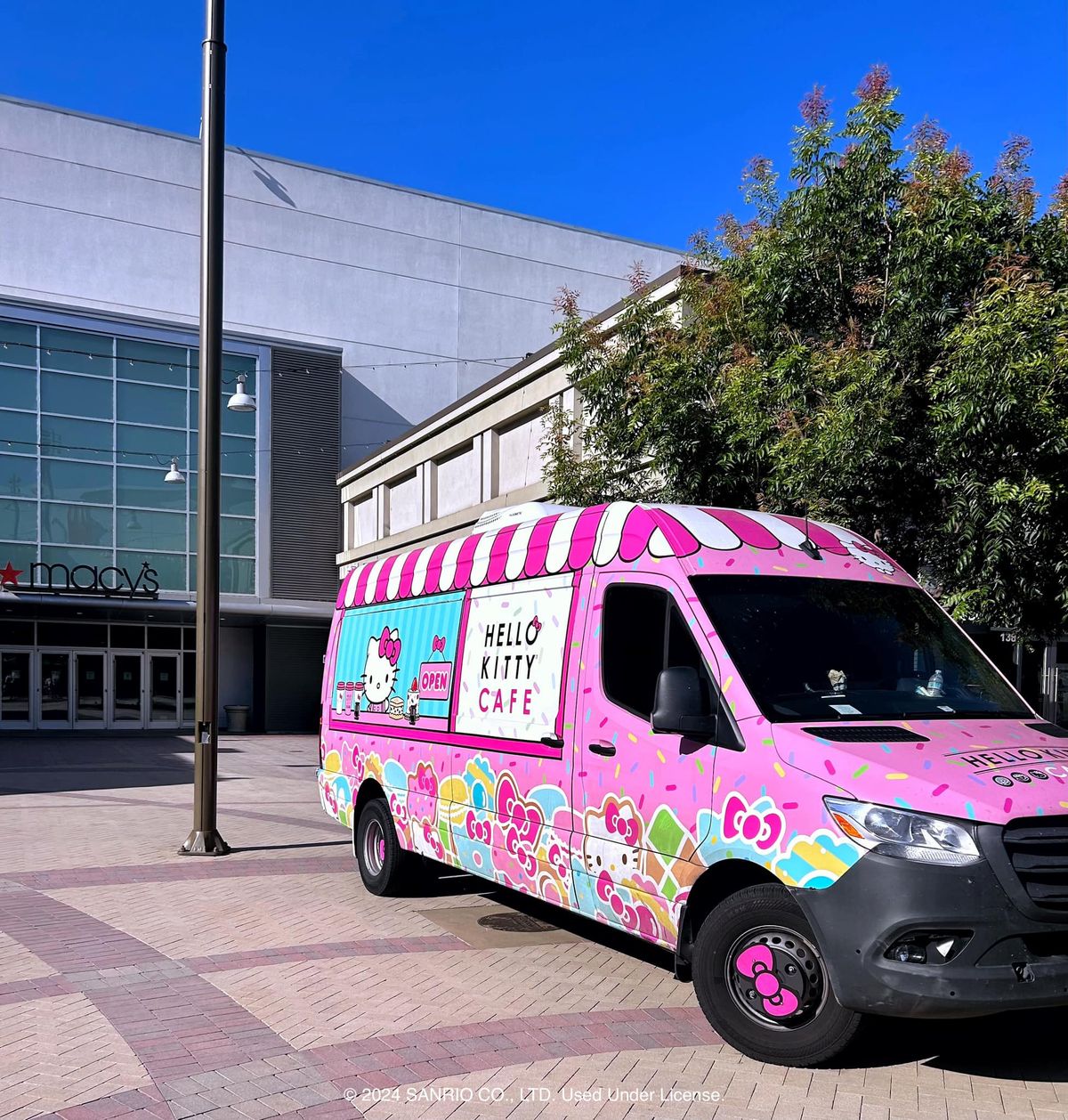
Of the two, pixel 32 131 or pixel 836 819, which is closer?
pixel 836 819

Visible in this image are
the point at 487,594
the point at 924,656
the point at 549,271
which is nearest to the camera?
the point at 924,656

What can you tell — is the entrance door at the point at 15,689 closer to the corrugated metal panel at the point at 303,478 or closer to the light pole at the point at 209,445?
the corrugated metal panel at the point at 303,478

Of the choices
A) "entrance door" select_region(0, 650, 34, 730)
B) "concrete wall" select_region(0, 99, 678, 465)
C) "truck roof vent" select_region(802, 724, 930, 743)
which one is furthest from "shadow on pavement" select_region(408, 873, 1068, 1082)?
"concrete wall" select_region(0, 99, 678, 465)

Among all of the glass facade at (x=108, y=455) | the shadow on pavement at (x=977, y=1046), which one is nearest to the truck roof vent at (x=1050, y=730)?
the shadow on pavement at (x=977, y=1046)

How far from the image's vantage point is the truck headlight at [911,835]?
453 cm

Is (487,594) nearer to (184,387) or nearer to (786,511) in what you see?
(786,511)

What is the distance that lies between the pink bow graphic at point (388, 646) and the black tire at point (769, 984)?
13.8 ft

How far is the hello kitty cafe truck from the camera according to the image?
4.54 metres

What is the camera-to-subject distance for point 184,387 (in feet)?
112

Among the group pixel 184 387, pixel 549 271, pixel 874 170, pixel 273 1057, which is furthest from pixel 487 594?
pixel 549 271

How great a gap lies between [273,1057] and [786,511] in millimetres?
6498

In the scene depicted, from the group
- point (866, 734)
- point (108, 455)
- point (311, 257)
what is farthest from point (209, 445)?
point (311, 257)

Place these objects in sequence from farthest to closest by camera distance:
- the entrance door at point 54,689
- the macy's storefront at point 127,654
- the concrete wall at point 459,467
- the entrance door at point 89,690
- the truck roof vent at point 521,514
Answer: the entrance door at point 89,690 < the entrance door at point 54,689 < the macy's storefront at point 127,654 < the concrete wall at point 459,467 < the truck roof vent at point 521,514

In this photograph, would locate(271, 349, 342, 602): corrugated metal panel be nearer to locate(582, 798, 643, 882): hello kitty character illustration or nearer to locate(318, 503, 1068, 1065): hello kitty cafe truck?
locate(318, 503, 1068, 1065): hello kitty cafe truck
